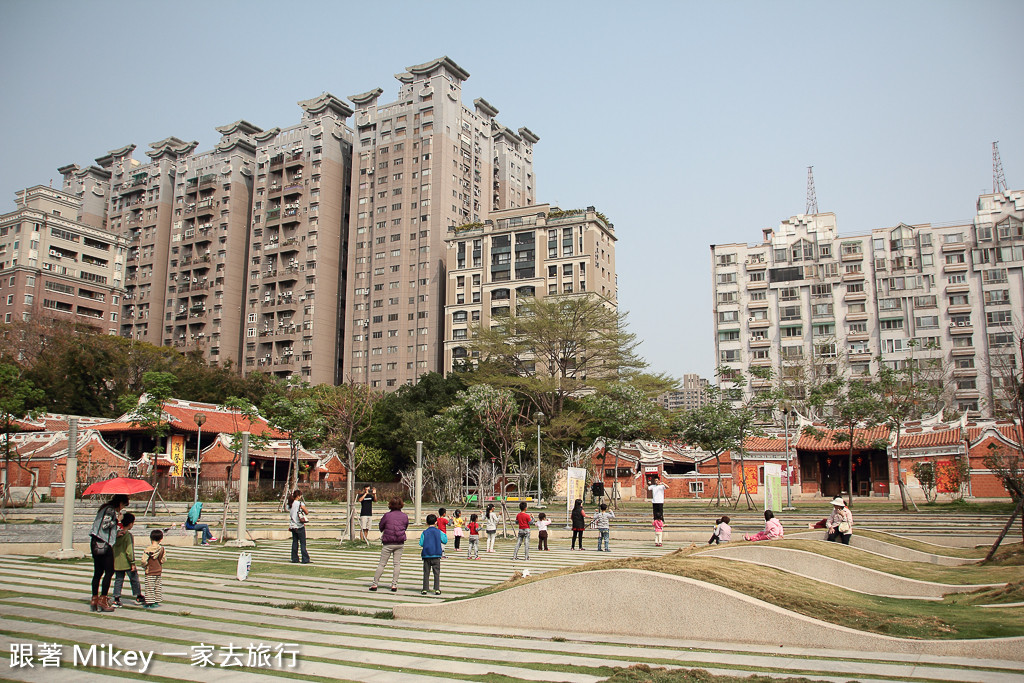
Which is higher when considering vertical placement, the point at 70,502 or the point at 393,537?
the point at 70,502

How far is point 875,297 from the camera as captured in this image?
71625mm

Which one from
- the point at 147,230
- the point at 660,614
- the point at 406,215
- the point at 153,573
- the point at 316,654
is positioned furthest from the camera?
the point at 147,230

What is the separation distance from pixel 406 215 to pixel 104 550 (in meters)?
75.2

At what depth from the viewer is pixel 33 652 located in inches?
273

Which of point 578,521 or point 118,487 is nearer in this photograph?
point 118,487

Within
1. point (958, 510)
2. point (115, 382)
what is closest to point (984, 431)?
point (958, 510)

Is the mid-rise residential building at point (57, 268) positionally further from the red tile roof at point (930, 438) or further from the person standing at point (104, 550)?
the person standing at point (104, 550)

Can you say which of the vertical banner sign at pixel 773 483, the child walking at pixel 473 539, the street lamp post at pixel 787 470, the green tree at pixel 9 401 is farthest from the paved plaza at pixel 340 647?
the street lamp post at pixel 787 470

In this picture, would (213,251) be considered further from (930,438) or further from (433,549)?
(433,549)

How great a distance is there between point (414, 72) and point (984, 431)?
225 feet

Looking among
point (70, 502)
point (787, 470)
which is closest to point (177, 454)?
point (70, 502)

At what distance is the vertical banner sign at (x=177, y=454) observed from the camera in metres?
41.7

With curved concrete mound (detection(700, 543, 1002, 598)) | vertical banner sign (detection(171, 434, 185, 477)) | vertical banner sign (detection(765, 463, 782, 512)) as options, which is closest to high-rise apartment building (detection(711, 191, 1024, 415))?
vertical banner sign (detection(765, 463, 782, 512))

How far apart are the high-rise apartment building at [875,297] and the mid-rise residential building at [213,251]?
55.4m
